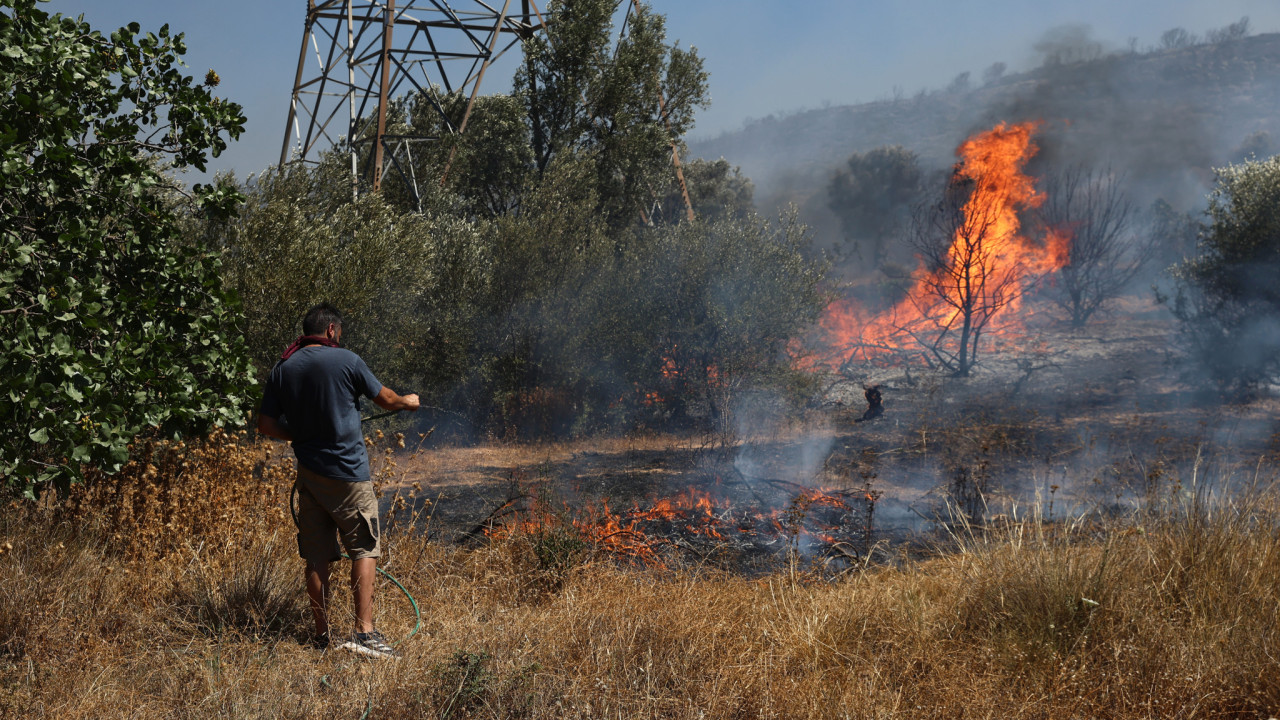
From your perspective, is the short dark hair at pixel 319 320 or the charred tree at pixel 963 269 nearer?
the short dark hair at pixel 319 320

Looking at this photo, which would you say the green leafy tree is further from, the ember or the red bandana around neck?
the red bandana around neck

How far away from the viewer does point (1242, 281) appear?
17.9 metres

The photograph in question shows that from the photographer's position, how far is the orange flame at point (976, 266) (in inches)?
894

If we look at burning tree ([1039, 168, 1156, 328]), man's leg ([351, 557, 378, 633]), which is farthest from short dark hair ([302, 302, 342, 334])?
burning tree ([1039, 168, 1156, 328])

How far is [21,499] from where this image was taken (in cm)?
528

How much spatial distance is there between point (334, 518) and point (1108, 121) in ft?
208

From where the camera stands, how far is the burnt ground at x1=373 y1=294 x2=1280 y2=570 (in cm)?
859

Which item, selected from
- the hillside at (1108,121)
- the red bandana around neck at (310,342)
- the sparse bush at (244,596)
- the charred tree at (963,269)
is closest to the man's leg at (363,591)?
the sparse bush at (244,596)

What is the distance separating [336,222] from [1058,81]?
72312mm

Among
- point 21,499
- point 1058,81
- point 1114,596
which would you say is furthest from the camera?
point 1058,81

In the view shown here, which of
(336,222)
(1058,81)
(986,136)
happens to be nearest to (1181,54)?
(1058,81)

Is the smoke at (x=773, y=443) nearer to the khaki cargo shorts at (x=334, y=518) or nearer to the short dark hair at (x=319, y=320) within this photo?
the khaki cargo shorts at (x=334, y=518)

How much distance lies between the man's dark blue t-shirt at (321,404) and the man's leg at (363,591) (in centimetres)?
53

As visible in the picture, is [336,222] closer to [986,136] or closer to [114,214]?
[114,214]
